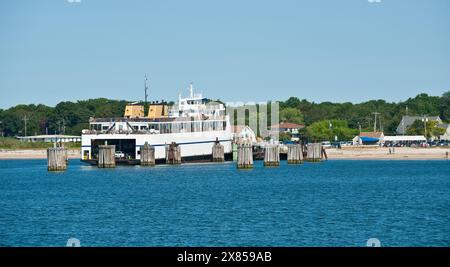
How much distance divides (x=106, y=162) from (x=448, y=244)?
200 ft

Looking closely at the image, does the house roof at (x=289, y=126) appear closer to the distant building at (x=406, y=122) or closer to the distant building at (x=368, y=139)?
the distant building at (x=406, y=122)

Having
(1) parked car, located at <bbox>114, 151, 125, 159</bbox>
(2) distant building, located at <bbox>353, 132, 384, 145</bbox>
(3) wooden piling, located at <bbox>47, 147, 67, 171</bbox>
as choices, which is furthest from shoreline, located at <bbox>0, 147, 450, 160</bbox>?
(3) wooden piling, located at <bbox>47, 147, 67, 171</bbox>

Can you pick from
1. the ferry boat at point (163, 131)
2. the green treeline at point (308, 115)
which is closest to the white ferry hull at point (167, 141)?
the ferry boat at point (163, 131)

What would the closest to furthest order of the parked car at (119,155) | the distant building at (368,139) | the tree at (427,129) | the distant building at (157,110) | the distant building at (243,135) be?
the parked car at (119,155), the distant building at (157,110), the distant building at (243,135), the distant building at (368,139), the tree at (427,129)

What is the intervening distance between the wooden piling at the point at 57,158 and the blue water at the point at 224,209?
6.41 m

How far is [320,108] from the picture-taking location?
7677 inches

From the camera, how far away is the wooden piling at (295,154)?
104 metres

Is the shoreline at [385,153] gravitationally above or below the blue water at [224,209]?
above

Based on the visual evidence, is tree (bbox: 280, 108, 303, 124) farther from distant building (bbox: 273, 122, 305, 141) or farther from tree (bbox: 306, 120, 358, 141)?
tree (bbox: 306, 120, 358, 141)

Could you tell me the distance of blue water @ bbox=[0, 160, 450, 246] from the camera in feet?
124

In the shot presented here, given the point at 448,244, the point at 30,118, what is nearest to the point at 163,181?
the point at 448,244

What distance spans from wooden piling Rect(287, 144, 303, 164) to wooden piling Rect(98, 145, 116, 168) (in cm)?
2303

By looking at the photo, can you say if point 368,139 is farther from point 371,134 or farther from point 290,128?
point 290,128
